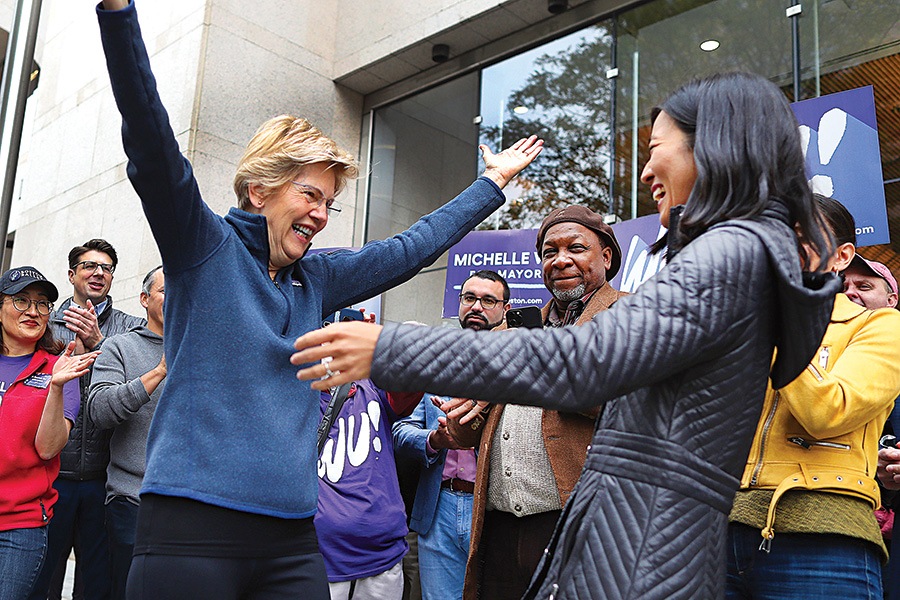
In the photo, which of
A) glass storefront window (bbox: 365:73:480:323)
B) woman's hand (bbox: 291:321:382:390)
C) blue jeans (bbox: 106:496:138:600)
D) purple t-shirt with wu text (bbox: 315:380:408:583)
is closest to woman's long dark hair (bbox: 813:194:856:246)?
woman's hand (bbox: 291:321:382:390)

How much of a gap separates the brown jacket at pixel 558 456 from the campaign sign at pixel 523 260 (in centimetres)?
247

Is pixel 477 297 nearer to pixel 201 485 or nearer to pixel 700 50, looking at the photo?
pixel 201 485

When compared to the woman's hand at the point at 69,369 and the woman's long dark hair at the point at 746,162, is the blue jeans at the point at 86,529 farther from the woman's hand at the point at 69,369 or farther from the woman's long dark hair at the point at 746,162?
the woman's long dark hair at the point at 746,162

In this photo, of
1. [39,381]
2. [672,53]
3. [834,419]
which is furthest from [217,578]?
[672,53]

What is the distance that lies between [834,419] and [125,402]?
3.43 metres

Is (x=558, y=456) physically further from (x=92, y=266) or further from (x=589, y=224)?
(x=92, y=266)

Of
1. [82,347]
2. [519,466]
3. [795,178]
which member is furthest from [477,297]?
[795,178]

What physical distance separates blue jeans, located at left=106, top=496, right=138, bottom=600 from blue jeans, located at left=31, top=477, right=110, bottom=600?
0.41m

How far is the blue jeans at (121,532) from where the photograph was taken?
4.51m

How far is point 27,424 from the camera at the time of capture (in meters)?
4.23

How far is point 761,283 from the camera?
1603 millimetres

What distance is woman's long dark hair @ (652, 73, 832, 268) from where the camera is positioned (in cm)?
170

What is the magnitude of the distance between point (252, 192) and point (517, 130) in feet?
22.9

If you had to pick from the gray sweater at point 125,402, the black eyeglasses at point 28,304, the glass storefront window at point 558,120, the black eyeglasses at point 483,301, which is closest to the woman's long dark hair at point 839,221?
the black eyeglasses at point 483,301
